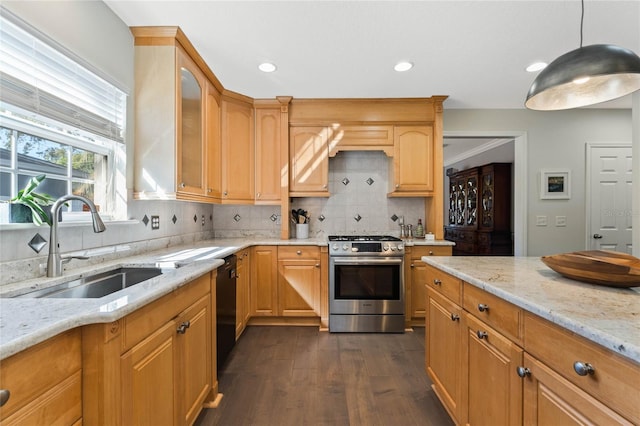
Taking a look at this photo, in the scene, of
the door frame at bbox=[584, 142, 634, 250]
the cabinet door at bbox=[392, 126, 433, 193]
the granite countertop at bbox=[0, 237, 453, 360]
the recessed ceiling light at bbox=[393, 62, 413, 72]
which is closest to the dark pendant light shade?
the recessed ceiling light at bbox=[393, 62, 413, 72]

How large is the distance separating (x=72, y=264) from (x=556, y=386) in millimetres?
2105

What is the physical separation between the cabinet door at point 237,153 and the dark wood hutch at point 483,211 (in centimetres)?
488

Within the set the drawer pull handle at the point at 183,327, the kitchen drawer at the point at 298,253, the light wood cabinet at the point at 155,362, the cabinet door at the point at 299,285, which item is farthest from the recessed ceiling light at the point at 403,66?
the drawer pull handle at the point at 183,327

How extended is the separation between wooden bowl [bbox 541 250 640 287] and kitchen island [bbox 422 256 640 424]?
0.03 m

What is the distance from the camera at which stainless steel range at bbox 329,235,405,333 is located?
9.00 feet

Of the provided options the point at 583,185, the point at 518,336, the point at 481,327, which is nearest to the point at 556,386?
the point at 518,336

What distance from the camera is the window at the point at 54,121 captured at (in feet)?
3.99

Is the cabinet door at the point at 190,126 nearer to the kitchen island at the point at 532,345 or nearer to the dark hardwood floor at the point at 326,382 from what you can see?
the dark hardwood floor at the point at 326,382

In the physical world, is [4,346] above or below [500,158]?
below

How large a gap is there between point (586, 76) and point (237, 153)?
2693 mm

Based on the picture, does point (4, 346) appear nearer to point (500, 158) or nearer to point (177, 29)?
point (177, 29)

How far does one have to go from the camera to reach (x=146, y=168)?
6.41ft

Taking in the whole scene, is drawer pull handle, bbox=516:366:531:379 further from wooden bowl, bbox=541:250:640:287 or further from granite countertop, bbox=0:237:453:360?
granite countertop, bbox=0:237:453:360

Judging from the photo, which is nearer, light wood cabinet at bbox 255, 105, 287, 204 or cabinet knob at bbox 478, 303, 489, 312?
cabinet knob at bbox 478, 303, 489, 312
